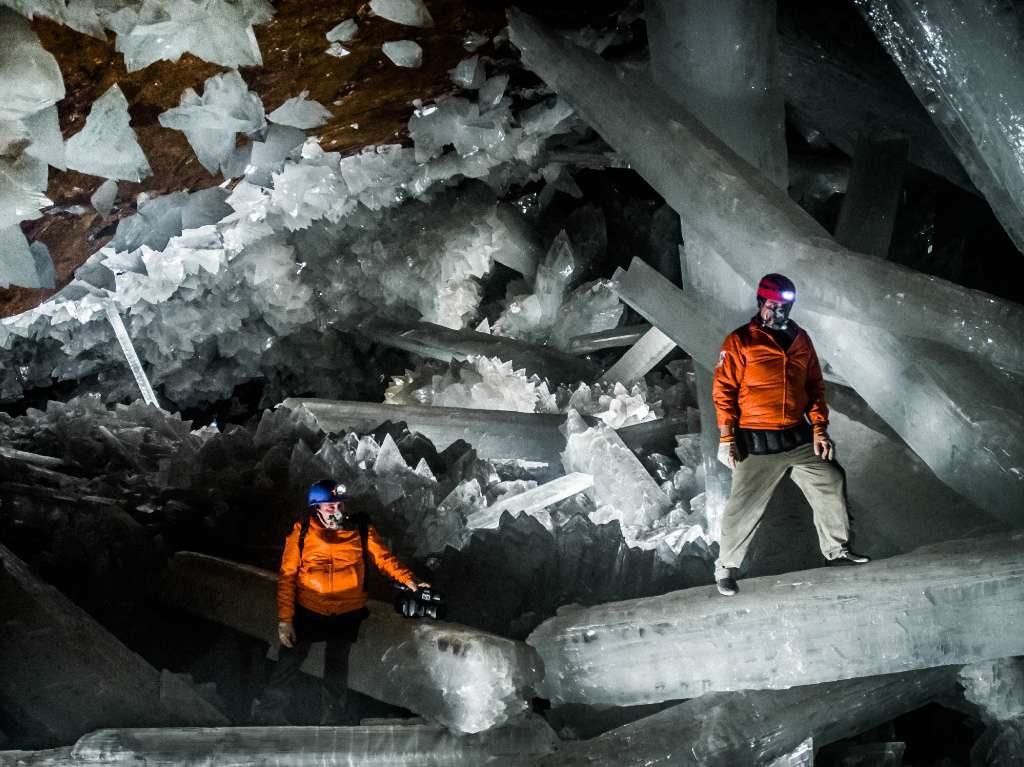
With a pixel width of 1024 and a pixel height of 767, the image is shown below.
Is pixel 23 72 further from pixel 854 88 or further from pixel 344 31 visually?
pixel 854 88

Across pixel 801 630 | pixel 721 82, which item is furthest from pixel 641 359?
pixel 801 630

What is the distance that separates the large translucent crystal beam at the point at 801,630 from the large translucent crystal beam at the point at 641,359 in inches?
116

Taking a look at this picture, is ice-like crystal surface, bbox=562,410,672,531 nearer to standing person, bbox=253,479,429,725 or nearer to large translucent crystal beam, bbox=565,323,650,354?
standing person, bbox=253,479,429,725

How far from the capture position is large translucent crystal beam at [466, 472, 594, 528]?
416 cm

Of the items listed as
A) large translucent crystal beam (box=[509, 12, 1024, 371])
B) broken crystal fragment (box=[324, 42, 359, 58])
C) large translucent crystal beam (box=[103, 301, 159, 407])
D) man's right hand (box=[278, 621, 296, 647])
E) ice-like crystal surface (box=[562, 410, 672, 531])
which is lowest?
large translucent crystal beam (box=[103, 301, 159, 407])

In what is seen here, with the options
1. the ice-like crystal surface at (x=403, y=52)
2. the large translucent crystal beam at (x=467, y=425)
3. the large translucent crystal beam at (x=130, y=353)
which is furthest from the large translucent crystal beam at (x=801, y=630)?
the large translucent crystal beam at (x=130, y=353)

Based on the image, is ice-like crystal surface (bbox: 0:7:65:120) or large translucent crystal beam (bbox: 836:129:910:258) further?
large translucent crystal beam (bbox: 836:129:910:258)

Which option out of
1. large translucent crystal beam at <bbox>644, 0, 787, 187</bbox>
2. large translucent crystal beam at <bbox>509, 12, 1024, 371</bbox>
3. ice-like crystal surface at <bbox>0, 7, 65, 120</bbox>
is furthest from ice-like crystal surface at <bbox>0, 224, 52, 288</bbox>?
large translucent crystal beam at <bbox>644, 0, 787, 187</bbox>

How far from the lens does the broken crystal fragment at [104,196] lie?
402 cm

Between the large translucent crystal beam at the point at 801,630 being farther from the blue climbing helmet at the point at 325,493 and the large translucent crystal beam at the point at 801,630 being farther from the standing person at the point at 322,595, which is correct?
the blue climbing helmet at the point at 325,493

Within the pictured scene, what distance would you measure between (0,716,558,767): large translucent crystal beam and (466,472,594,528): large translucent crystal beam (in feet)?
4.93

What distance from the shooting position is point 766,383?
8.97 ft

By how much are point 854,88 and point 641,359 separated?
2055mm

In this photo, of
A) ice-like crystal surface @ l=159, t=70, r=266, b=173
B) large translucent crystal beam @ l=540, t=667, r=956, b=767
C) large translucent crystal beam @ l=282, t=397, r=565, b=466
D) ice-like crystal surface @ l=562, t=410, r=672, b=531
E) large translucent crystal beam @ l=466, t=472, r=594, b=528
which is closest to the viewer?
large translucent crystal beam @ l=540, t=667, r=956, b=767
